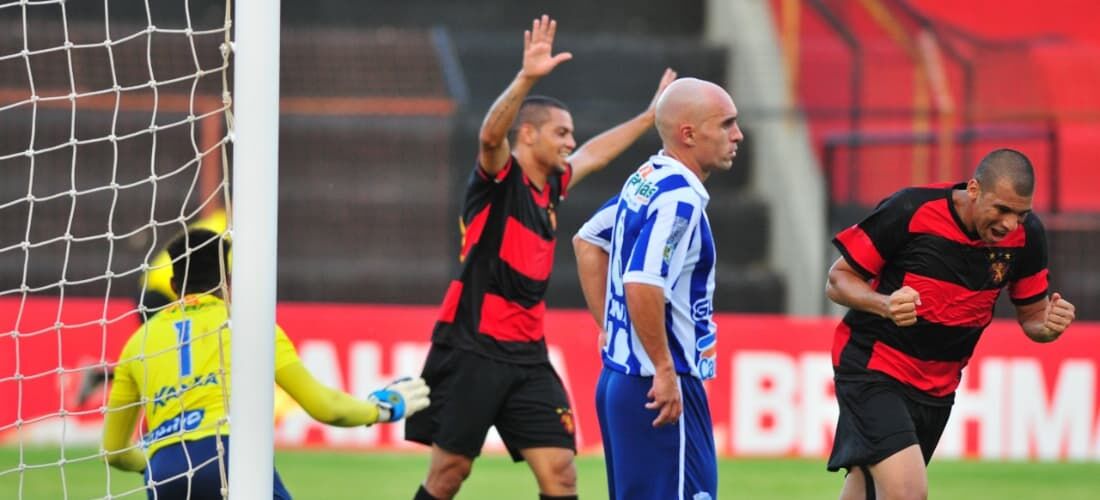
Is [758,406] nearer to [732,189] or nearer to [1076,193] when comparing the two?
[732,189]

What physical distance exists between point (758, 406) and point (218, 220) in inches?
159

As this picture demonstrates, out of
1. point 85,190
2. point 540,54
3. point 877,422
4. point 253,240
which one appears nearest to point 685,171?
point 540,54

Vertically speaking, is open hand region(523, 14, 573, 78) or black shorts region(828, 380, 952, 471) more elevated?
open hand region(523, 14, 573, 78)

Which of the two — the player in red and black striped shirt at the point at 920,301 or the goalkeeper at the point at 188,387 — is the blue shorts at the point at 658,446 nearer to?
the goalkeeper at the point at 188,387

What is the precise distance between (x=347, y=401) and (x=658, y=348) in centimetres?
97

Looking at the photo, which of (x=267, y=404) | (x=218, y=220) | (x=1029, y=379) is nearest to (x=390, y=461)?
(x=218, y=220)

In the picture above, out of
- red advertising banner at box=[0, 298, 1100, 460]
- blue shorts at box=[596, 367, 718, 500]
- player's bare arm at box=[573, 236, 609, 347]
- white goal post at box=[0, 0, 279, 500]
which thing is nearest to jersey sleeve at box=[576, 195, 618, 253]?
player's bare arm at box=[573, 236, 609, 347]

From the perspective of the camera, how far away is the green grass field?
941 centimetres

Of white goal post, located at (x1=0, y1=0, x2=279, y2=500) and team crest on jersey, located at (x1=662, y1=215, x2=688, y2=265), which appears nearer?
team crest on jersey, located at (x1=662, y1=215, x2=688, y2=265)

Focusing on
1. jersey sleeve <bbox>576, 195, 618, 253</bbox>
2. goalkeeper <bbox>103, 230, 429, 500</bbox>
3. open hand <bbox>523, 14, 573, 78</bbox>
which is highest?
open hand <bbox>523, 14, 573, 78</bbox>

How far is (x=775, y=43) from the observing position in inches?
616

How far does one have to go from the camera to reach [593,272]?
233 inches

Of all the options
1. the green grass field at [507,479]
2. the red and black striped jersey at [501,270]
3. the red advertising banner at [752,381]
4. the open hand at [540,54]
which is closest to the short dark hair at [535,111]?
the red and black striped jersey at [501,270]

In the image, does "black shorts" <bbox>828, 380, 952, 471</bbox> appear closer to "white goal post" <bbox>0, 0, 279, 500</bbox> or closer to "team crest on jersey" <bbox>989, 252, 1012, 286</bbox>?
"team crest on jersey" <bbox>989, 252, 1012, 286</bbox>
